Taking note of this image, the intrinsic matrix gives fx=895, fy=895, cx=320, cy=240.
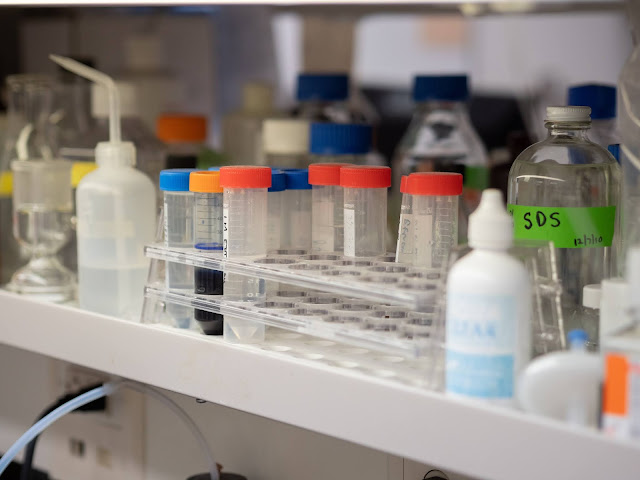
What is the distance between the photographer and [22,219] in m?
1.30

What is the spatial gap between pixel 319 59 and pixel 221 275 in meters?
1.45

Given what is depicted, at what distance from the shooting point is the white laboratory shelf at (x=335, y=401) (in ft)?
2.27

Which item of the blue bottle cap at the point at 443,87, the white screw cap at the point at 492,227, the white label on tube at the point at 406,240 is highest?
the blue bottle cap at the point at 443,87

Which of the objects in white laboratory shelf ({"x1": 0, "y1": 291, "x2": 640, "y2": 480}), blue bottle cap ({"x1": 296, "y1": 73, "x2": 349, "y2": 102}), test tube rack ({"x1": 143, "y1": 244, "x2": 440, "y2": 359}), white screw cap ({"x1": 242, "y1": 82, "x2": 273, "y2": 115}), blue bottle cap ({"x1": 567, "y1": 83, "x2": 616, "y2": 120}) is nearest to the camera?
white laboratory shelf ({"x1": 0, "y1": 291, "x2": 640, "y2": 480})

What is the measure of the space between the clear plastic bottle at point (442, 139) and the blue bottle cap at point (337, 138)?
210mm


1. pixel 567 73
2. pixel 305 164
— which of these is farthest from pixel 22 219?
pixel 567 73

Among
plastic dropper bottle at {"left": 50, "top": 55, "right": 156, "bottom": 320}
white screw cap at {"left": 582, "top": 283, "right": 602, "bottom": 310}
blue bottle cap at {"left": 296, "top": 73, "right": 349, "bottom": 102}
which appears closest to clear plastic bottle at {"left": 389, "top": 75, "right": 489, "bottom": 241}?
blue bottle cap at {"left": 296, "top": 73, "right": 349, "bottom": 102}

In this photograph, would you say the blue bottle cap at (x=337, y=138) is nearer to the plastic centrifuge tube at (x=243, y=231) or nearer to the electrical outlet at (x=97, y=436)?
the plastic centrifuge tube at (x=243, y=231)

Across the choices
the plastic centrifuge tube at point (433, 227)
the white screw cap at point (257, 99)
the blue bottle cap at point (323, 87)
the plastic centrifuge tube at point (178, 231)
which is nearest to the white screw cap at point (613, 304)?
the plastic centrifuge tube at point (433, 227)

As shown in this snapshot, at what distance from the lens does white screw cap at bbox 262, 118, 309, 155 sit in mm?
1411

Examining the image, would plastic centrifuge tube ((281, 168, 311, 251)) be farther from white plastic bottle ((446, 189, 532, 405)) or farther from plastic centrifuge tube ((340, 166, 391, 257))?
white plastic bottle ((446, 189, 532, 405))

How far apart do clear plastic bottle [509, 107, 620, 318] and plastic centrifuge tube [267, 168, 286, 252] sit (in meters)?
0.26

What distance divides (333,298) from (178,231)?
0.20m

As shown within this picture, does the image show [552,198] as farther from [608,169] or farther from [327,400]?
[327,400]
